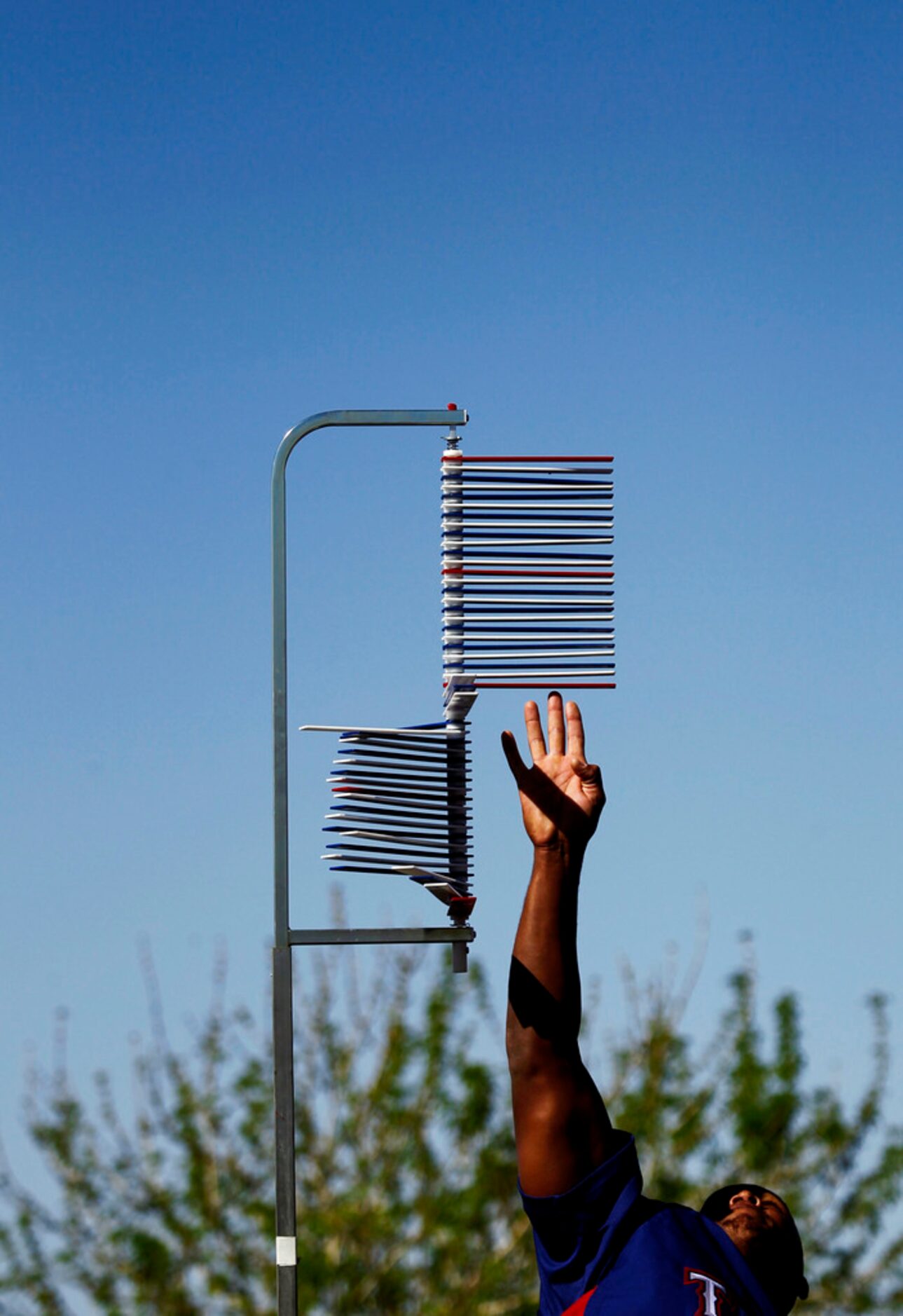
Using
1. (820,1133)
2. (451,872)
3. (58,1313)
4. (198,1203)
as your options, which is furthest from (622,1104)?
(451,872)

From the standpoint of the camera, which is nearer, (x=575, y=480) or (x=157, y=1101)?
(x=575, y=480)

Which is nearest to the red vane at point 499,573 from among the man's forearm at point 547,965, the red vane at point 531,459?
the red vane at point 531,459

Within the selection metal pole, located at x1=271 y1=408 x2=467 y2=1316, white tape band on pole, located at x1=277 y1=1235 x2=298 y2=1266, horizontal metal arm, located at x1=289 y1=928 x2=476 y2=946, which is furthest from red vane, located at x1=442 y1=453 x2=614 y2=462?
white tape band on pole, located at x1=277 y1=1235 x2=298 y2=1266

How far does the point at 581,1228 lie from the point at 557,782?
0.88 meters

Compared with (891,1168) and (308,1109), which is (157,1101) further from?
(891,1168)

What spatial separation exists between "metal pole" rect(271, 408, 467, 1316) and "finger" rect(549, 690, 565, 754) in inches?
52.1

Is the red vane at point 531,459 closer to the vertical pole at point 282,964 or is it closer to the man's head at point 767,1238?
the vertical pole at point 282,964

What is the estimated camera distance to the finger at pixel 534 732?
3895 millimetres

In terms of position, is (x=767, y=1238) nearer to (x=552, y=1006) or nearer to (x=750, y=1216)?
(x=750, y=1216)

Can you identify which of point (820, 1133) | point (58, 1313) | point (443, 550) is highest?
point (443, 550)

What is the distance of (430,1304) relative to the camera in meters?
12.6

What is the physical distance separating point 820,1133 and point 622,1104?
1.53 meters

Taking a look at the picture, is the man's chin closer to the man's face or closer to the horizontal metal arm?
the man's face

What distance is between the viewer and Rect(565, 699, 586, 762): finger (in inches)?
152
